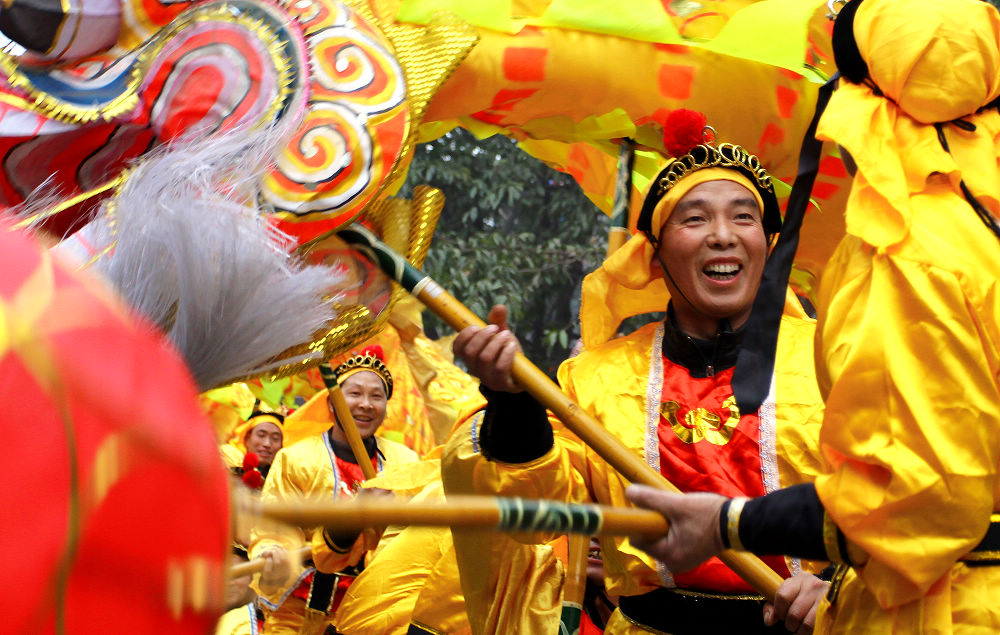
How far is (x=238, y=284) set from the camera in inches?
59.9

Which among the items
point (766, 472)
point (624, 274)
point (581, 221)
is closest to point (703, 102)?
point (624, 274)

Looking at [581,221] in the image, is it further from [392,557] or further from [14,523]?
[14,523]

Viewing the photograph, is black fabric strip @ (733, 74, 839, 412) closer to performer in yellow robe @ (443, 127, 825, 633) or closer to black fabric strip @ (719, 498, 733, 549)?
black fabric strip @ (719, 498, 733, 549)

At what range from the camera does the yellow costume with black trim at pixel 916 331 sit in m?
1.75

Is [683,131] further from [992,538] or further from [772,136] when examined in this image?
[992,538]

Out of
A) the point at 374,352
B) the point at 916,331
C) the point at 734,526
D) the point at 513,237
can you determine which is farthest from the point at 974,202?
the point at 513,237

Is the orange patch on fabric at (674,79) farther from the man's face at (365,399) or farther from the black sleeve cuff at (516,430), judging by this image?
the man's face at (365,399)

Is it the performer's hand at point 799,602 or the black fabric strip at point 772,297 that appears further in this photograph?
the performer's hand at point 799,602

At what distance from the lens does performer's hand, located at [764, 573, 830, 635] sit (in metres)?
2.40

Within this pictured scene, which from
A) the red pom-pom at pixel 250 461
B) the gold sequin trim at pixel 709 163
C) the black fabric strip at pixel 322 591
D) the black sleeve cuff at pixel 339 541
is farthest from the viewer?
A: the red pom-pom at pixel 250 461

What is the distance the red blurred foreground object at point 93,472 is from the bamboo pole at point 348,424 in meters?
3.74

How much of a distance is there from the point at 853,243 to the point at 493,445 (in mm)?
1070

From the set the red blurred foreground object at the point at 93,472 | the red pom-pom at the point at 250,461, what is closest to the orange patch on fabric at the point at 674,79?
the red blurred foreground object at the point at 93,472

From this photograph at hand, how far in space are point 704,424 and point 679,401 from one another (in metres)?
0.09
